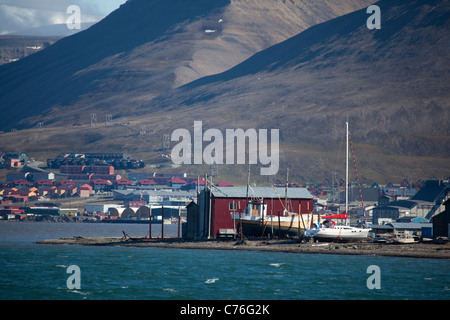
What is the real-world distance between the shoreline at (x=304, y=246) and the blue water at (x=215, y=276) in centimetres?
247

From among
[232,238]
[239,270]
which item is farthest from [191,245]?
[239,270]

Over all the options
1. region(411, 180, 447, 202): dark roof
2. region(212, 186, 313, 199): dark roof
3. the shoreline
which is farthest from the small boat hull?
region(411, 180, 447, 202): dark roof

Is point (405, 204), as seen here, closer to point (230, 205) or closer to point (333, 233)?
point (230, 205)

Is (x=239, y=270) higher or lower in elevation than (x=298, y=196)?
lower

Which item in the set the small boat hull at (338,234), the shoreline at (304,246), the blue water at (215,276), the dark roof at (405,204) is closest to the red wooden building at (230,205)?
the shoreline at (304,246)

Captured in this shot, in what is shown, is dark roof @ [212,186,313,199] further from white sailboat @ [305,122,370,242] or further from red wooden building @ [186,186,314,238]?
white sailboat @ [305,122,370,242]

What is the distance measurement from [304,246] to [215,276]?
24173 millimetres

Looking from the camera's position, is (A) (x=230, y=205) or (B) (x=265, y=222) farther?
(A) (x=230, y=205)

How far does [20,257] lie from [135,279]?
21.2m

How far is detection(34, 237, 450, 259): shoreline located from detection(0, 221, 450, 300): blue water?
8.10 ft

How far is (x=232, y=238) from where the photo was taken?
9350cm

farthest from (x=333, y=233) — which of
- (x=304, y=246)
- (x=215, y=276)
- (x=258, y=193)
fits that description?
(x=215, y=276)

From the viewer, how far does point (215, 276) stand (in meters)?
62.3
